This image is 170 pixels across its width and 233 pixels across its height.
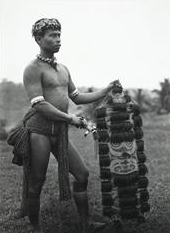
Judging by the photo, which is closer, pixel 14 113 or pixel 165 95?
pixel 14 113

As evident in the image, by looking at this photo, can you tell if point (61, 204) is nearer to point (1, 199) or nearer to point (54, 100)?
point (1, 199)

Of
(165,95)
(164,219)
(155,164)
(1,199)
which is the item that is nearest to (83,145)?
(155,164)

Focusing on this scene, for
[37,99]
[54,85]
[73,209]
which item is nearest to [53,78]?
[54,85]

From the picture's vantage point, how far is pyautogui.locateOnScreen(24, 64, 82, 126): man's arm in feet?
12.4

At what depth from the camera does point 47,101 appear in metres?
3.96

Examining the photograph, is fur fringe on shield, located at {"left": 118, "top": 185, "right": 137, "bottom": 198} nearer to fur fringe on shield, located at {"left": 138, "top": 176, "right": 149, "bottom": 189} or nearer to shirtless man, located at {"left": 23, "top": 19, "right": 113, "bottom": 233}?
fur fringe on shield, located at {"left": 138, "top": 176, "right": 149, "bottom": 189}

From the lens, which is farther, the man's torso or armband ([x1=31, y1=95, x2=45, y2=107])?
the man's torso

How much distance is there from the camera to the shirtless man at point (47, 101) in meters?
3.81

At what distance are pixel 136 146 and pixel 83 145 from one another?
271 inches

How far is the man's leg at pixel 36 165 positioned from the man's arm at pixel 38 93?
316mm

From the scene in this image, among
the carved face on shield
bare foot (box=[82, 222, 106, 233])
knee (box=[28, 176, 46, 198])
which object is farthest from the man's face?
bare foot (box=[82, 222, 106, 233])

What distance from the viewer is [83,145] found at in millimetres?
11000

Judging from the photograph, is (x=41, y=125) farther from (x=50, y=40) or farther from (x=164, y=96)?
(x=164, y=96)

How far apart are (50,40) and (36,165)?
1.34m
